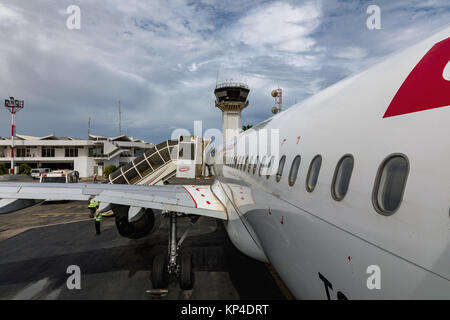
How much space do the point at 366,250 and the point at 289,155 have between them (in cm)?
225

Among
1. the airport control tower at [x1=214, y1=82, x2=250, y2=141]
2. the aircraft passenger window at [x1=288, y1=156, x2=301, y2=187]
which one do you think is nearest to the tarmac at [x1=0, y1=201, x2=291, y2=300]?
the aircraft passenger window at [x1=288, y1=156, x2=301, y2=187]

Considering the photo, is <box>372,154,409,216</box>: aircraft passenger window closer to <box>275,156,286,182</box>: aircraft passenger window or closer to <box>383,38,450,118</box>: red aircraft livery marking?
<box>383,38,450,118</box>: red aircraft livery marking

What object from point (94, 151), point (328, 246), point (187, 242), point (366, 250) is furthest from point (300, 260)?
point (94, 151)

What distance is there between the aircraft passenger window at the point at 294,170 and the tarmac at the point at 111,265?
466 cm

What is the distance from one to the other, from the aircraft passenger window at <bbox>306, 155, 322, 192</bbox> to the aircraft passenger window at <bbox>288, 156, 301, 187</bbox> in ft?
1.25

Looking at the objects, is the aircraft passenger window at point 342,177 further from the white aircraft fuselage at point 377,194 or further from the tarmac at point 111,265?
the tarmac at point 111,265

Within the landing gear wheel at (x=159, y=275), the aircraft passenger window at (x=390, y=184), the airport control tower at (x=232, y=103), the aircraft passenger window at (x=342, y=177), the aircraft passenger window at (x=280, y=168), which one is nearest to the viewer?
the aircraft passenger window at (x=390, y=184)

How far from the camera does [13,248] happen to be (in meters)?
11.8

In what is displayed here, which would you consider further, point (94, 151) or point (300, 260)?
point (94, 151)

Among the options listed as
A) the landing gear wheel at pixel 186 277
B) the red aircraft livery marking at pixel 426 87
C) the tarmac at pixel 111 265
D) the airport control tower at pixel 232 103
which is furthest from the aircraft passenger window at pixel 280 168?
the airport control tower at pixel 232 103

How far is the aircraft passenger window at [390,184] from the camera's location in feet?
6.94

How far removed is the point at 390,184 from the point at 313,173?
1.24 m
